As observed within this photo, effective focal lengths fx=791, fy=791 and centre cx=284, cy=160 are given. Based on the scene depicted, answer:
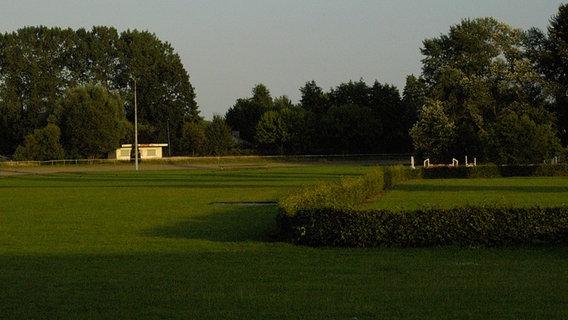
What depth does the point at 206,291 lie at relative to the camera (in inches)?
411

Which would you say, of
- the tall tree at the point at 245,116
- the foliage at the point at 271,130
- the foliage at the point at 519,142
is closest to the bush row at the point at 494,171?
the foliage at the point at 519,142

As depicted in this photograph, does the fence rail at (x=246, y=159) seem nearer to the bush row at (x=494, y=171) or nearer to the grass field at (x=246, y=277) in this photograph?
the bush row at (x=494, y=171)

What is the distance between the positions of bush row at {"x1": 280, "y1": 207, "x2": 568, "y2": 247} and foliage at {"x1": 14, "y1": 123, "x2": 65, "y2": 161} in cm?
7976

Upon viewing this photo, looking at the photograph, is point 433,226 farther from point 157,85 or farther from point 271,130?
point 157,85

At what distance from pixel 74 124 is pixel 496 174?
187ft

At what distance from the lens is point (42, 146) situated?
91.4 metres

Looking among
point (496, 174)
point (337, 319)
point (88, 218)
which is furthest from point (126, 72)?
point (337, 319)

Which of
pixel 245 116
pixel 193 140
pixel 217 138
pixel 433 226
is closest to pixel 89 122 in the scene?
pixel 193 140

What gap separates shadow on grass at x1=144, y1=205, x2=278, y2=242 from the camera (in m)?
19.2

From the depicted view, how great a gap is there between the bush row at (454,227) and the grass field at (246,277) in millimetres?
475

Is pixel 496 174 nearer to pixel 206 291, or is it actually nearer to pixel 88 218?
pixel 88 218

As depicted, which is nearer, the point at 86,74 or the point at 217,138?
the point at 217,138

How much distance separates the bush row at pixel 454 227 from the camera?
16547 mm

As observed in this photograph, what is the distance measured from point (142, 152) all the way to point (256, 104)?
106 feet
